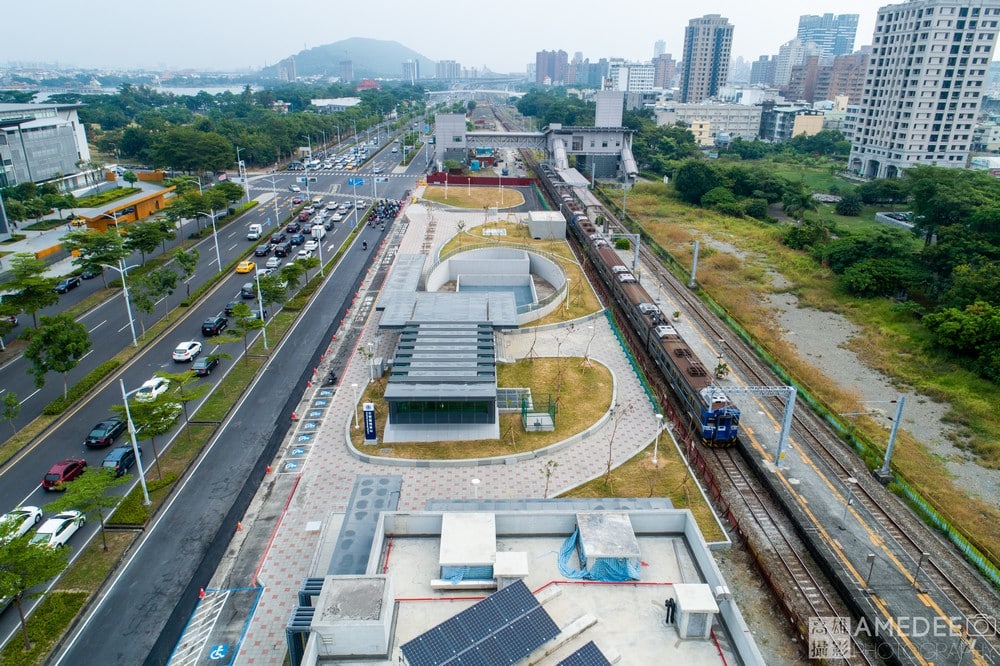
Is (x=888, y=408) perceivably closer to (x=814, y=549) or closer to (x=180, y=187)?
(x=814, y=549)

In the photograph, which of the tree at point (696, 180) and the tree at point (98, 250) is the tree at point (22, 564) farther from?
the tree at point (696, 180)

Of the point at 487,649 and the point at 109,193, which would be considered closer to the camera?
the point at 487,649

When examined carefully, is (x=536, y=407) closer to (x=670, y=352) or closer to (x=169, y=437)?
(x=670, y=352)

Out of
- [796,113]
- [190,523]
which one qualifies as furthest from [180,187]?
[796,113]

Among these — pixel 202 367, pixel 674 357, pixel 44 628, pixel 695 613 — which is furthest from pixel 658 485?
pixel 202 367

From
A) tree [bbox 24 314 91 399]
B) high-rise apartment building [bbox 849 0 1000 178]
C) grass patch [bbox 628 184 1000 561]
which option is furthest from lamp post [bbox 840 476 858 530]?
high-rise apartment building [bbox 849 0 1000 178]

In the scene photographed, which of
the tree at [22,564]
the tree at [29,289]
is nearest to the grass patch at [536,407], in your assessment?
the tree at [22,564]

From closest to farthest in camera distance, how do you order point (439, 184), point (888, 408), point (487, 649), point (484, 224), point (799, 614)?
1. point (487, 649)
2. point (799, 614)
3. point (888, 408)
4. point (484, 224)
5. point (439, 184)

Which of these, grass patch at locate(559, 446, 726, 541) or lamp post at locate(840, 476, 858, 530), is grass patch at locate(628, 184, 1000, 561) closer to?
lamp post at locate(840, 476, 858, 530)

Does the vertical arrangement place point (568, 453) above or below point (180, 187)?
below
